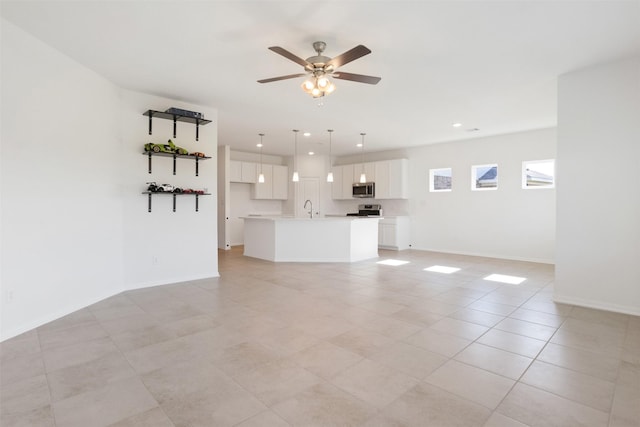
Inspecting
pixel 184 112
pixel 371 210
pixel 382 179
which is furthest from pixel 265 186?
pixel 184 112

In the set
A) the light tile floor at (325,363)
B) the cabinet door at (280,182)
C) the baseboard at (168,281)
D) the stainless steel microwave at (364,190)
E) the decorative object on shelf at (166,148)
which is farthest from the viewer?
the cabinet door at (280,182)

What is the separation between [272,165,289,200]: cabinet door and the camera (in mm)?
9625

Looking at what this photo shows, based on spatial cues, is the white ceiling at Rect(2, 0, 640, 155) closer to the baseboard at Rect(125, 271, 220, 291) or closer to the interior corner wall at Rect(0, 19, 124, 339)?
the interior corner wall at Rect(0, 19, 124, 339)

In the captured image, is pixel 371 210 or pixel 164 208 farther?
pixel 371 210

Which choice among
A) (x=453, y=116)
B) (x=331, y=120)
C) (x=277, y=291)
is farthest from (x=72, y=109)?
(x=453, y=116)

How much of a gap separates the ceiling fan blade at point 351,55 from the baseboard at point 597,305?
12.0 feet

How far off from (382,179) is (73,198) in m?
6.87

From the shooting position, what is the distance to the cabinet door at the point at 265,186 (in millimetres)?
9305

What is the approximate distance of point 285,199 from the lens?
9.98m

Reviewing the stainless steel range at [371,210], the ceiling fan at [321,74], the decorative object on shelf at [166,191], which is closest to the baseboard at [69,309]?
the decorative object on shelf at [166,191]

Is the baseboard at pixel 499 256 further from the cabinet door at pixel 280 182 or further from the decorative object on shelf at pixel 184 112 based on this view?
the decorative object on shelf at pixel 184 112

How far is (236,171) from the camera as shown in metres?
8.84

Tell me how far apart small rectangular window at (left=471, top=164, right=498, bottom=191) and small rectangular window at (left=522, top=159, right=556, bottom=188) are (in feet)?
1.91

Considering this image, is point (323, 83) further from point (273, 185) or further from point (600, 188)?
point (273, 185)
